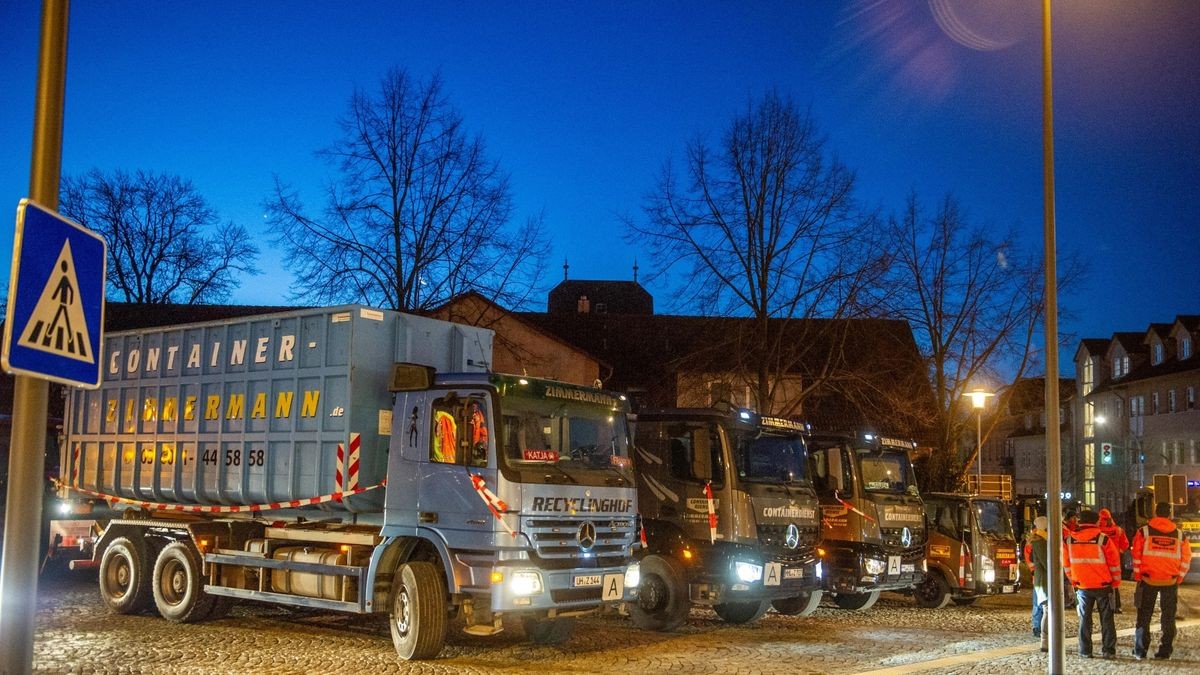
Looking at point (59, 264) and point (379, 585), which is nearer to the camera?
point (59, 264)

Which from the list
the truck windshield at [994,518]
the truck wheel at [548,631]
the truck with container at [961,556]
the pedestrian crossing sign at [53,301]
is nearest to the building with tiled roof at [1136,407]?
the truck windshield at [994,518]

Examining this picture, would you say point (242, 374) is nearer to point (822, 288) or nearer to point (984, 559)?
point (984, 559)

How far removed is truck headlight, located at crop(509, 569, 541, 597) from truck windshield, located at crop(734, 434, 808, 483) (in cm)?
453

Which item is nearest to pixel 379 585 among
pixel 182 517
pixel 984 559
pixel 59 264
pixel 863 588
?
pixel 182 517

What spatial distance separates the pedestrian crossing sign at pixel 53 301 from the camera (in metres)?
4.86

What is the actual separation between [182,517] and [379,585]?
3.97m

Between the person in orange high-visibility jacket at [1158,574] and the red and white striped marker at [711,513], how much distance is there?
5.01 meters

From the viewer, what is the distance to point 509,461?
36.3 ft

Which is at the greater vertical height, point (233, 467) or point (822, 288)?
point (822, 288)

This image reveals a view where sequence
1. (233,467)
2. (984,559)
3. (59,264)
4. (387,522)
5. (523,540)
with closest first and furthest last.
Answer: (59,264)
(523,540)
(387,522)
(233,467)
(984,559)

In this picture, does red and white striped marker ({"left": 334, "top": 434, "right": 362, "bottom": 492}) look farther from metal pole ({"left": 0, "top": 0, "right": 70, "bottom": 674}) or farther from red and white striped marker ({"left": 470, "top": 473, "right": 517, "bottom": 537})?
metal pole ({"left": 0, "top": 0, "right": 70, "bottom": 674})

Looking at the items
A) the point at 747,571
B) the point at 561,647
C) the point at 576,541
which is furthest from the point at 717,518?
the point at 576,541

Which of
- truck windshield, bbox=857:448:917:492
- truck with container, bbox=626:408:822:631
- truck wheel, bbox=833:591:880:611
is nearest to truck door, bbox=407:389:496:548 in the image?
truck with container, bbox=626:408:822:631

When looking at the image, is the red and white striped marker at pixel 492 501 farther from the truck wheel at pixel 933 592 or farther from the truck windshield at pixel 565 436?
the truck wheel at pixel 933 592
